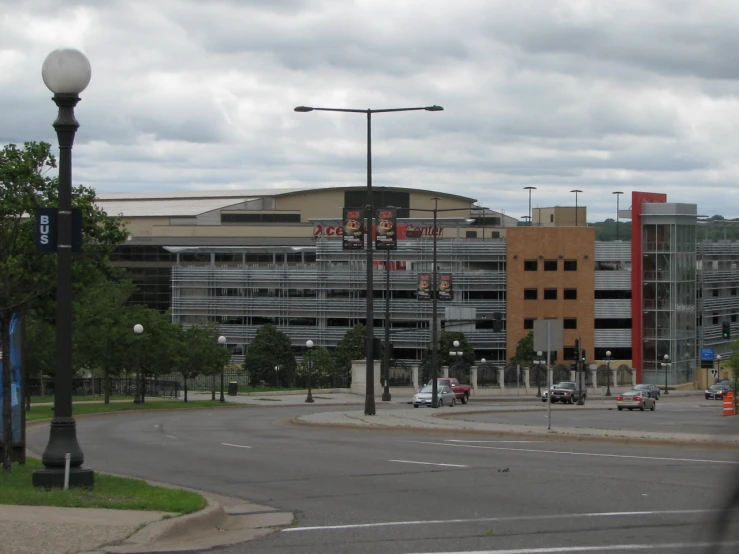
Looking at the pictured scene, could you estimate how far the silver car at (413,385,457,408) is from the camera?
4969cm

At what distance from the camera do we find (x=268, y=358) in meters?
84.9

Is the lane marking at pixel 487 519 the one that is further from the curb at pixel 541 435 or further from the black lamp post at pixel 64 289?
the curb at pixel 541 435

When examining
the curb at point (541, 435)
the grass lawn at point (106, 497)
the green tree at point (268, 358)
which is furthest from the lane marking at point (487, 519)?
the green tree at point (268, 358)

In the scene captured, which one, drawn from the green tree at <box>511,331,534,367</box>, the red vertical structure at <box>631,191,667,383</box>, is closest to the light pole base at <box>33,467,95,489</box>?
the green tree at <box>511,331,534,367</box>

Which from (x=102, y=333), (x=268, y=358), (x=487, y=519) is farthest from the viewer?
(x=268, y=358)

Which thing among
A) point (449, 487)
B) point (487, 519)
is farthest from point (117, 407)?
point (487, 519)

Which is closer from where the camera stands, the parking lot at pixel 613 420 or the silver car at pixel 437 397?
the parking lot at pixel 613 420

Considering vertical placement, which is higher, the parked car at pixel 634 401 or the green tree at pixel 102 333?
the green tree at pixel 102 333

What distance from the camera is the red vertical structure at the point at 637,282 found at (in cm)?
9862

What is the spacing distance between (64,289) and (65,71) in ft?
8.93

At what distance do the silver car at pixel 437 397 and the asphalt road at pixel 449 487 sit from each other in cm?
2421

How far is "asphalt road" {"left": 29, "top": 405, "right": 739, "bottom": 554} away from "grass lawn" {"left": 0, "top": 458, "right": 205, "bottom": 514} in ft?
4.21

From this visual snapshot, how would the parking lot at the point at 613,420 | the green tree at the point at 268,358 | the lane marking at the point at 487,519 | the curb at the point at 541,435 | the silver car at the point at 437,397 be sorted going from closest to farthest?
the lane marking at the point at 487,519 < the curb at the point at 541,435 < the parking lot at the point at 613,420 < the silver car at the point at 437,397 < the green tree at the point at 268,358

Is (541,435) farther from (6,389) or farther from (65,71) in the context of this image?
(65,71)
